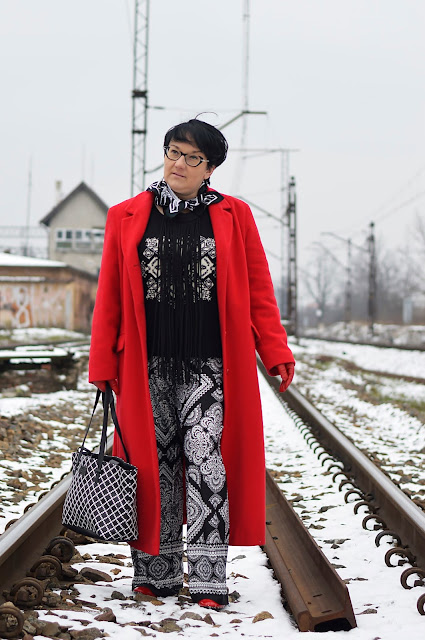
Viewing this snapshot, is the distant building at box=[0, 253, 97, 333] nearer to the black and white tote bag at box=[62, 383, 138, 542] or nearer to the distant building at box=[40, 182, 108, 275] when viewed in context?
the distant building at box=[40, 182, 108, 275]

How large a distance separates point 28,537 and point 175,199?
5.27 ft

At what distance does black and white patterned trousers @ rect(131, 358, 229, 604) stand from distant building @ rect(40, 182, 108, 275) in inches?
2079

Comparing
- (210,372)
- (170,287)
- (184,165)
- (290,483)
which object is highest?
(184,165)

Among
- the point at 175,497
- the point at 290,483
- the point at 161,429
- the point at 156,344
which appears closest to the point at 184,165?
the point at 156,344

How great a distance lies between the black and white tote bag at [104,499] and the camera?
10.0ft

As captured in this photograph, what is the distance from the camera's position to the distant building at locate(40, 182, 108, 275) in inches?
2192

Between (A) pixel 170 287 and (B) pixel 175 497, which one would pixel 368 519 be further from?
(A) pixel 170 287

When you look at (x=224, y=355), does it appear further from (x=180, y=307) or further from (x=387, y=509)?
(x=387, y=509)

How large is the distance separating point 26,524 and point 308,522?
1.80 meters

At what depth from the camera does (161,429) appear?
3283mm

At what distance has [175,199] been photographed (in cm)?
327

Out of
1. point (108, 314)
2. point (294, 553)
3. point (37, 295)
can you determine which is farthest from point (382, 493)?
point (37, 295)

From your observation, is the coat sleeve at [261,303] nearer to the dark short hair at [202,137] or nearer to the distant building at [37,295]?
the dark short hair at [202,137]

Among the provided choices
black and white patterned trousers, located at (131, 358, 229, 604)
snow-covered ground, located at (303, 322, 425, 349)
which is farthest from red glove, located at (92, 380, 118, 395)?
snow-covered ground, located at (303, 322, 425, 349)
